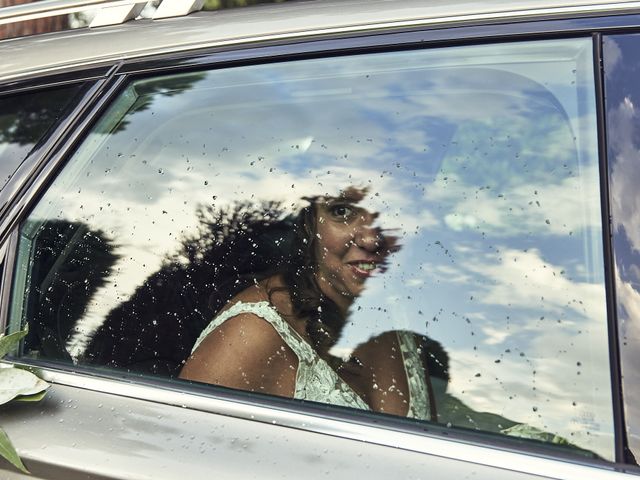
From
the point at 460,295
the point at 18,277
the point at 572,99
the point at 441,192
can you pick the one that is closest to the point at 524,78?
the point at 572,99

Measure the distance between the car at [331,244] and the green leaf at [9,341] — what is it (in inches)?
1.7

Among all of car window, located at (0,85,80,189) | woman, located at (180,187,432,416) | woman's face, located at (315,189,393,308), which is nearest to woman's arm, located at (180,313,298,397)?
woman, located at (180,187,432,416)

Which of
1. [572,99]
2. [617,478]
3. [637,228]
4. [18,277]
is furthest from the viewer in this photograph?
[18,277]

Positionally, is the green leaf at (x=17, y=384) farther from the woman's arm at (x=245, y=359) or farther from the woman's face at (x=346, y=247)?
the woman's face at (x=346, y=247)

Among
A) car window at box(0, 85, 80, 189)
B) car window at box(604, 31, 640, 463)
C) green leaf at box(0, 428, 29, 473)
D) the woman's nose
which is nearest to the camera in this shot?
car window at box(604, 31, 640, 463)

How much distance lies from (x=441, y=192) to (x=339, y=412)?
1.21 feet

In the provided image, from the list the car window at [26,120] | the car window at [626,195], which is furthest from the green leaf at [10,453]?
the car window at [626,195]

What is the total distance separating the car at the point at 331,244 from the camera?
4.32 feet

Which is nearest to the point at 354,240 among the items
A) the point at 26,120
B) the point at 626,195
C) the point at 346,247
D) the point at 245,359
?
the point at 346,247

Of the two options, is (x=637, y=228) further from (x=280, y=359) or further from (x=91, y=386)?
(x=91, y=386)

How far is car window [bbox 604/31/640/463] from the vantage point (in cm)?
125

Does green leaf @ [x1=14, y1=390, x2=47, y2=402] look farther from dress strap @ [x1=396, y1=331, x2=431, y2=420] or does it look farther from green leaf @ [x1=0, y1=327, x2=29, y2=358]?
dress strap @ [x1=396, y1=331, x2=431, y2=420]

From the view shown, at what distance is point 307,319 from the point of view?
1562 millimetres

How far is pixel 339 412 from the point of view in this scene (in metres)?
1.39
